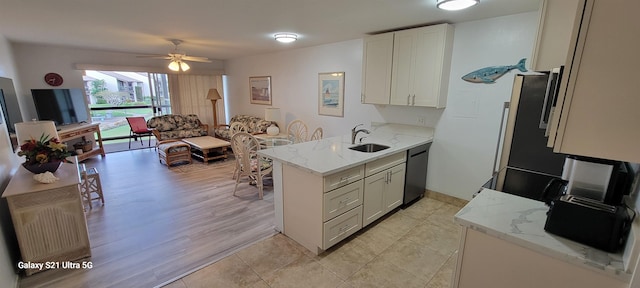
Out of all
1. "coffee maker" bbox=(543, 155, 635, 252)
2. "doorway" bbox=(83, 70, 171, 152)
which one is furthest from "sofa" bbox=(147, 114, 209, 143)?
"coffee maker" bbox=(543, 155, 635, 252)

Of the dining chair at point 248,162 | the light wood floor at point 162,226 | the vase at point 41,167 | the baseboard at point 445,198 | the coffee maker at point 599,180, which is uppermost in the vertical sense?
the coffee maker at point 599,180

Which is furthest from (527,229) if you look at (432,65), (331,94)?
(331,94)

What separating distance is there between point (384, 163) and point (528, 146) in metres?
1.23

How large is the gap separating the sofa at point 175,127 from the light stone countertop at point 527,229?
633 centimetres

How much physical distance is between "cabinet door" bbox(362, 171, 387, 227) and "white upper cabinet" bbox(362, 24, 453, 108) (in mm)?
1188

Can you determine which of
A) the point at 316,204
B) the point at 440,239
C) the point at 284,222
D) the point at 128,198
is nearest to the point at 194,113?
the point at 128,198

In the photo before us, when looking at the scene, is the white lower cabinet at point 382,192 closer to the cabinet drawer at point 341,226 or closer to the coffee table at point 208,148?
the cabinet drawer at point 341,226

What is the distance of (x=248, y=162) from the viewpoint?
12.4 ft

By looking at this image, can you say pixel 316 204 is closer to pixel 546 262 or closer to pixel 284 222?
pixel 284 222

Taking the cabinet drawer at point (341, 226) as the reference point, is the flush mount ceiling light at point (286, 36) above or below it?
above

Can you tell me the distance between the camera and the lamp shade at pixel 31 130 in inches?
95.3

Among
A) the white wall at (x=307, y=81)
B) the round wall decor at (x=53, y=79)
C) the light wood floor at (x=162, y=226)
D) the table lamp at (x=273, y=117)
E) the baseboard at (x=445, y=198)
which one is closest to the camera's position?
the light wood floor at (x=162, y=226)

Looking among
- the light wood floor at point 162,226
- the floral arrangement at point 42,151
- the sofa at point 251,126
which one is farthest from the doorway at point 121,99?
the floral arrangement at point 42,151

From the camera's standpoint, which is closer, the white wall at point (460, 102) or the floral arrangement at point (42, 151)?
the floral arrangement at point (42, 151)
